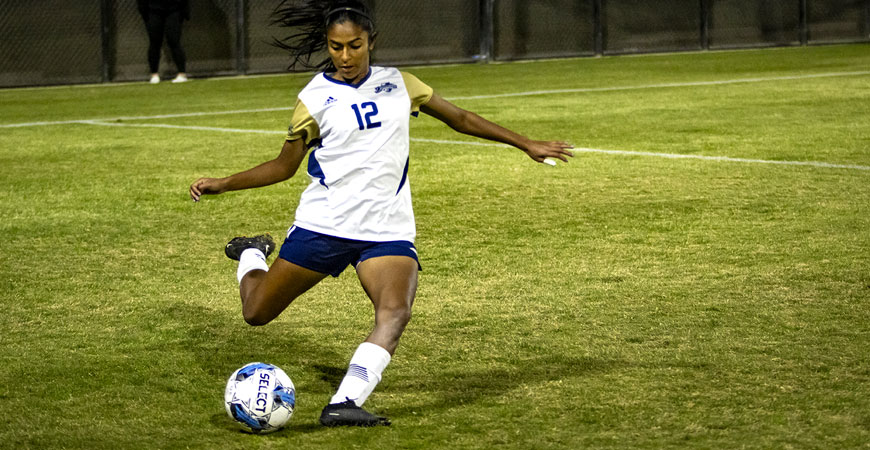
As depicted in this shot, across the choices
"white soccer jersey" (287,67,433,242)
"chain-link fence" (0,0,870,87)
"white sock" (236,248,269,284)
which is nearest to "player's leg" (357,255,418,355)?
"white soccer jersey" (287,67,433,242)

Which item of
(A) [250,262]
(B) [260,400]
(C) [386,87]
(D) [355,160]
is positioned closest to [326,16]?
(C) [386,87]

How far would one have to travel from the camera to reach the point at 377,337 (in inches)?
166

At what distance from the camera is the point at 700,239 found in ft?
24.3

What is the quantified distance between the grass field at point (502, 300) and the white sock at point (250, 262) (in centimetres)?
31

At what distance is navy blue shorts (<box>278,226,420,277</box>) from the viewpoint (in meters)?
4.47

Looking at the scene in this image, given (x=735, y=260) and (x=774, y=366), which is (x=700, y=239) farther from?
(x=774, y=366)

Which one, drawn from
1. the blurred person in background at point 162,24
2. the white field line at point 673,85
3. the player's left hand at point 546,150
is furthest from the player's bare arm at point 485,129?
the blurred person in background at point 162,24

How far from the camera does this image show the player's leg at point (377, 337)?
4109 millimetres

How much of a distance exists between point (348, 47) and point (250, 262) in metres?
1.29

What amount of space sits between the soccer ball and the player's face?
109cm

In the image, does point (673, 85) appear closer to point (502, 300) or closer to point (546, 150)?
point (502, 300)

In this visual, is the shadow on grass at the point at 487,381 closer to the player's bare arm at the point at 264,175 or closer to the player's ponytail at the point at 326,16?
the player's bare arm at the point at 264,175

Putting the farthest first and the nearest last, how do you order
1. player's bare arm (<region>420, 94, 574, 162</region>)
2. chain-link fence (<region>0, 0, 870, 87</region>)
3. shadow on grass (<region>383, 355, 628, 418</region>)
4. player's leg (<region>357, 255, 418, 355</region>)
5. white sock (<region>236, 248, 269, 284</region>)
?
chain-link fence (<region>0, 0, 870, 87</region>) → white sock (<region>236, 248, 269, 284</region>) → player's bare arm (<region>420, 94, 574, 162</region>) → shadow on grass (<region>383, 355, 628, 418</region>) → player's leg (<region>357, 255, 418, 355</region>)

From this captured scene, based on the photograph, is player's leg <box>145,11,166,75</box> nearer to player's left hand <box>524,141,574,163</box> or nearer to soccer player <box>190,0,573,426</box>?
soccer player <box>190,0,573,426</box>
